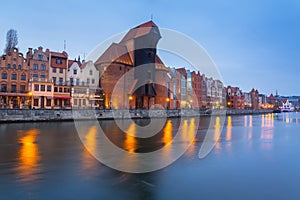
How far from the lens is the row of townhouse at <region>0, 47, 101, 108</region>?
4003 centimetres

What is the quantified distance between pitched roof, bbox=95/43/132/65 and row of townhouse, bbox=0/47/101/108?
3273 mm

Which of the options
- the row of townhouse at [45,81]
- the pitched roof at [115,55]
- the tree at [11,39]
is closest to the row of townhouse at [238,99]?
the pitched roof at [115,55]

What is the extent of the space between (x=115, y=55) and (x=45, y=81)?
15.6m

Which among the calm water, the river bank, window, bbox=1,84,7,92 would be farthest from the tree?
the calm water

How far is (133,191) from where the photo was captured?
659 cm

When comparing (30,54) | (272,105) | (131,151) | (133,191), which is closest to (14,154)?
(131,151)

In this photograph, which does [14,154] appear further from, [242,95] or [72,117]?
[242,95]

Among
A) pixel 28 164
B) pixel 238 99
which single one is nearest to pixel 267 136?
pixel 28 164

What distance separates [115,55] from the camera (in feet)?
167

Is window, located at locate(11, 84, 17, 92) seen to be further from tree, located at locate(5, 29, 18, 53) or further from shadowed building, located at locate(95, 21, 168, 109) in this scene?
shadowed building, located at locate(95, 21, 168, 109)

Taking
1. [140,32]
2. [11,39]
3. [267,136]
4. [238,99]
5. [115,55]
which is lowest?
[267,136]

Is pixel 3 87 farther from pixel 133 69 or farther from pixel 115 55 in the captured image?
pixel 133 69

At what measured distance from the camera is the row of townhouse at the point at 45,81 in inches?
1576

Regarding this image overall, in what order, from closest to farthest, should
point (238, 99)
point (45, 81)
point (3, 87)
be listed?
point (3, 87) < point (45, 81) < point (238, 99)
